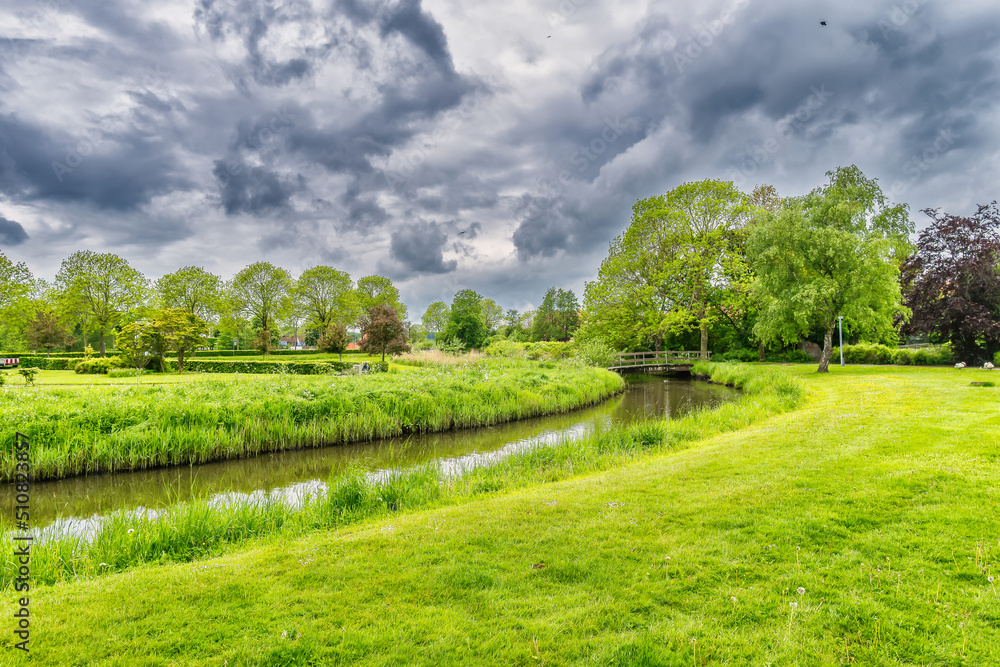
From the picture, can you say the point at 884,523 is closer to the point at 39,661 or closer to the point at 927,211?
the point at 39,661

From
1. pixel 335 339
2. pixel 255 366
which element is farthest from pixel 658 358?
pixel 255 366

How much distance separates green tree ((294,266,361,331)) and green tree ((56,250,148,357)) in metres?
15.2

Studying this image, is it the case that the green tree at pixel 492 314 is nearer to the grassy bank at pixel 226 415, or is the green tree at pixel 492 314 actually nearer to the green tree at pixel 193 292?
the green tree at pixel 193 292

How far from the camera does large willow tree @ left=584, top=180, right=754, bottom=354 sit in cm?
3303

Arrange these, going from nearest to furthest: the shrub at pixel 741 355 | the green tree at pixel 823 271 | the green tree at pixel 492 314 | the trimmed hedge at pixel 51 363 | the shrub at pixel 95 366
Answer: the green tree at pixel 823 271, the shrub at pixel 95 366, the trimmed hedge at pixel 51 363, the shrub at pixel 741 355, the green tree at pixel 492 314

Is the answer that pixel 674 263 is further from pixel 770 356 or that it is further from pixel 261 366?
pixel 261 366

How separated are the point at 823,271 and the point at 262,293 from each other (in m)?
49.7

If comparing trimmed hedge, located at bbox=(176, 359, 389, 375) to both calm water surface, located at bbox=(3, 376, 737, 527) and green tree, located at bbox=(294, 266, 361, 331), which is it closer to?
calm water surface, located at bbox=(3, 376, 737, 527)

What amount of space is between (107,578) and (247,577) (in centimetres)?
133

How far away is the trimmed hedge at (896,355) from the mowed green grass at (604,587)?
26.4 m

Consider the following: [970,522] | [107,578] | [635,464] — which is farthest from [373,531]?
[970,522]

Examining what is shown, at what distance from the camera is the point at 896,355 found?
26.6 metres

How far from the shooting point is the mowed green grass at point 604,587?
108 inches

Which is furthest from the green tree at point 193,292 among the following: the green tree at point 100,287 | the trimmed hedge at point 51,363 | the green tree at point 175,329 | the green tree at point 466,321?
the green tree at point 466,321
